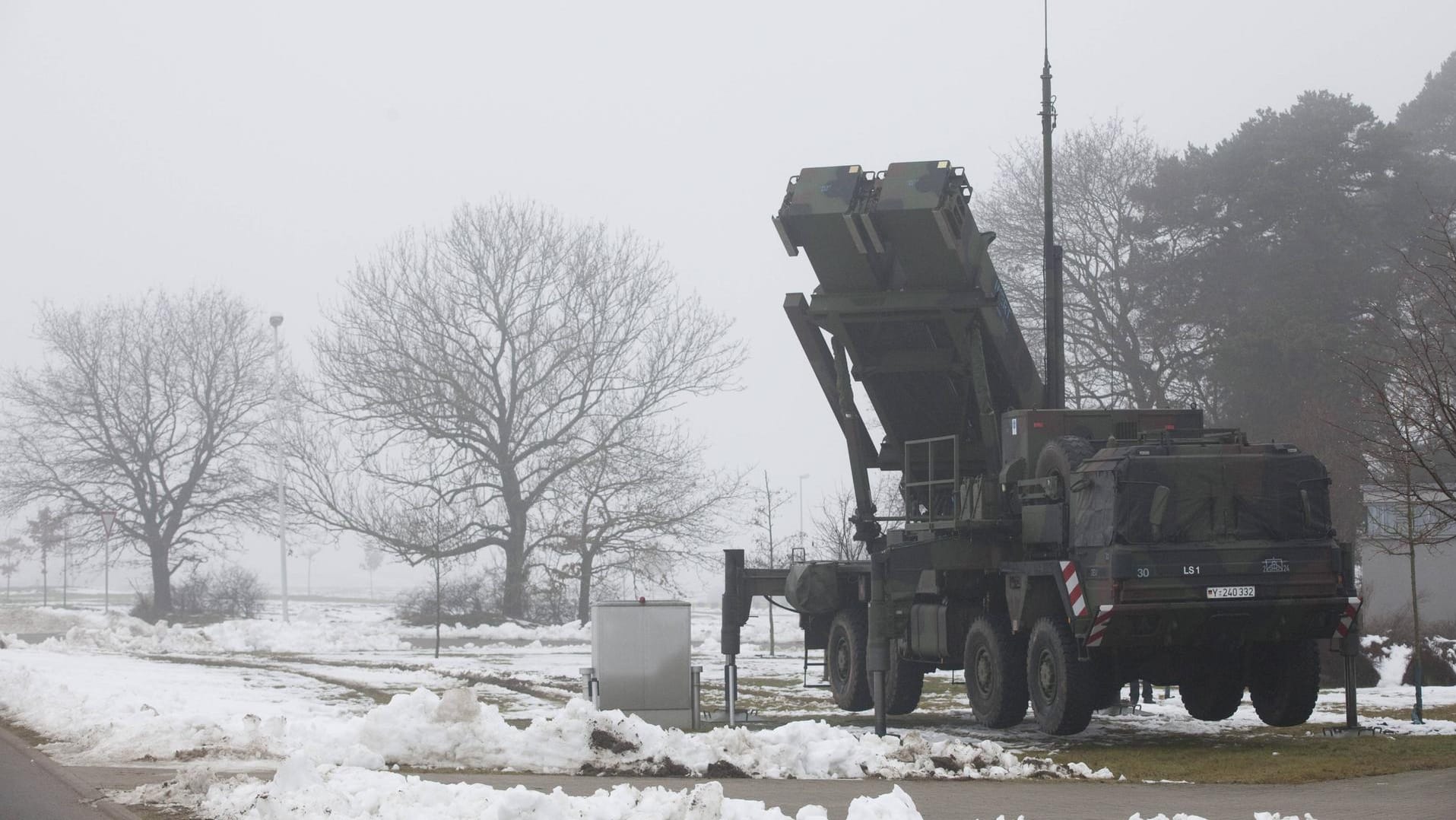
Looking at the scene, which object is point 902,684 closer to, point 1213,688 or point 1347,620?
point 1213,688

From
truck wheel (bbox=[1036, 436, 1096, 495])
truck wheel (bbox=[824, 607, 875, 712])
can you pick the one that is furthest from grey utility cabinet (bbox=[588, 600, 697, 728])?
truck wheel (bbox=[1036, 436, 1096, 495])

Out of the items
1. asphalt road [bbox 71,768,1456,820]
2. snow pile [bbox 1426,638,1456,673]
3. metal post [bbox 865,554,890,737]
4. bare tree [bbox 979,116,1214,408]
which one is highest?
bare tree [bbox 979,116,1214,408]

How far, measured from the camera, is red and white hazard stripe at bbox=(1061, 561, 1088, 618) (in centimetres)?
1299

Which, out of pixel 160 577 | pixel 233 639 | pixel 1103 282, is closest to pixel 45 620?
pixel 160 577

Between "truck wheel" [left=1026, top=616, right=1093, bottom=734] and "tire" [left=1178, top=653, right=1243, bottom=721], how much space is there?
1.36m

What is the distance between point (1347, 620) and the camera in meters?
13.4

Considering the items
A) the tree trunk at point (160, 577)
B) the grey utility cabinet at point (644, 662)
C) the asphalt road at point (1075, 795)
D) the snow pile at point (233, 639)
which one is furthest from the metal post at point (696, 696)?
the tree trunk at point (160, 577)

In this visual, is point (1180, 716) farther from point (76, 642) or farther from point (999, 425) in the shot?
point (76, 642)

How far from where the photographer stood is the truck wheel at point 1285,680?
13.8m

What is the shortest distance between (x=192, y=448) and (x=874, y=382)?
3877 cm

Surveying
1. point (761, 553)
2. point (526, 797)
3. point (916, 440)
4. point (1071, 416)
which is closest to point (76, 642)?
point (761, 553)

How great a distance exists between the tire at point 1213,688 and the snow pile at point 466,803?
20.7 feet

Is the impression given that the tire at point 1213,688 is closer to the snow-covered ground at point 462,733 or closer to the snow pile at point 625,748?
Answer: the snow-covered ground at point 462,733

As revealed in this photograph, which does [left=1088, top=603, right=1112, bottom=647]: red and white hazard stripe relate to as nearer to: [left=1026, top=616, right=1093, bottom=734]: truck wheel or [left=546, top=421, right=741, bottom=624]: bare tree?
[left=1026, top=616, right=1093, bottom=734]: truck wheel
